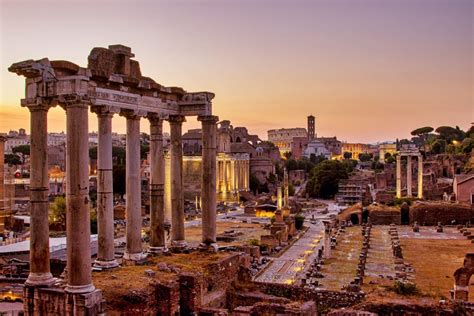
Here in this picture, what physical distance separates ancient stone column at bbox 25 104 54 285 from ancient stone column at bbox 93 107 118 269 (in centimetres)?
216

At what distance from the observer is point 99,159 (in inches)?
592

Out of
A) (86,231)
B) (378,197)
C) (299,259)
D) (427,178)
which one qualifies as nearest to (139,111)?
(86,231)

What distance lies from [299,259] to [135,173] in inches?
849

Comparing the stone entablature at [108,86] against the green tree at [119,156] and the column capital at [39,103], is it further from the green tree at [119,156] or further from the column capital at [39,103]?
the green tree at [119,156]

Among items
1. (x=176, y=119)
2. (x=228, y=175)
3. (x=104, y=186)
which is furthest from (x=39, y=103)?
(x=228, y=175)

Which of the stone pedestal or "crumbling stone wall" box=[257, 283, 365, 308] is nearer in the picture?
the stone pedestal

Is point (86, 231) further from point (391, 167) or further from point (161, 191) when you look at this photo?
point (391, 167)

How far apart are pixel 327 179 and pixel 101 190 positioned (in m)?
74.9

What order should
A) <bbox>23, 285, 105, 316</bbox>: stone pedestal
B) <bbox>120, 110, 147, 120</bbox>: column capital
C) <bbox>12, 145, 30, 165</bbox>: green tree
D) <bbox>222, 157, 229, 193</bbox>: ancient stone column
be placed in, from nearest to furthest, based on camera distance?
<bbox>23, 285, 105, 316</bbox>: stone pedestal → <bbox>120, 110, 147, 120</bbox>: column capital → <bbox>222, 157, 229, 193</bbox>: ancient stone column → <bbox>12, 145, 30, 165</bbox>: green tree

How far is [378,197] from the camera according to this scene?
7256 centimetres

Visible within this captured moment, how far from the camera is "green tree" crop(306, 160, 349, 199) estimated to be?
87.4 m

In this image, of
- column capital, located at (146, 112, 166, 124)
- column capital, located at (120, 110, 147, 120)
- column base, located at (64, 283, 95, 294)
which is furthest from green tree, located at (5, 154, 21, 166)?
column base, located at (64, 283, 95, 294)

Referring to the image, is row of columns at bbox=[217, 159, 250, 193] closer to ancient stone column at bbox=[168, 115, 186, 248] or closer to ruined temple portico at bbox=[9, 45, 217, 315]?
ancient stone column at bbox=[168, 115, 186, 248]

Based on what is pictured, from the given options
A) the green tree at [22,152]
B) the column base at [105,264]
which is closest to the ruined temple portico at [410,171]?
the column base at [105,264]
